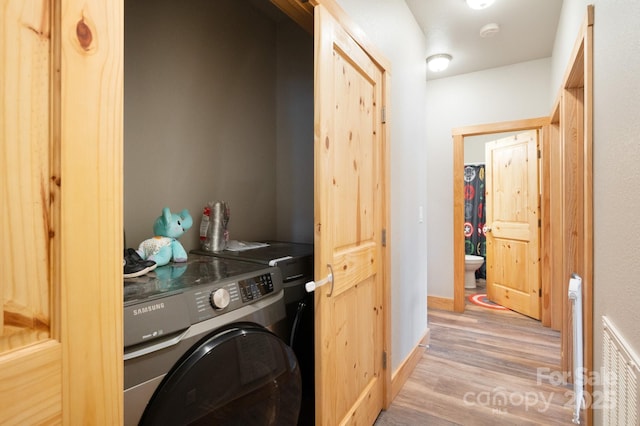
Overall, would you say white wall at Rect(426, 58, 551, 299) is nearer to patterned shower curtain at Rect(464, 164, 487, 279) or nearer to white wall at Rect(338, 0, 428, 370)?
white wall at Rect(338, 0, 428, 370)

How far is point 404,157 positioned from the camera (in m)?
2.26

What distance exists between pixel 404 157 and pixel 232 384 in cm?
185

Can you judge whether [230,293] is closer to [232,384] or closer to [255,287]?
[255,287]

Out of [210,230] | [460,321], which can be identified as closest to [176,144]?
[210,230]

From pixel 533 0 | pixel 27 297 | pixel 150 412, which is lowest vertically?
pixel 150 412

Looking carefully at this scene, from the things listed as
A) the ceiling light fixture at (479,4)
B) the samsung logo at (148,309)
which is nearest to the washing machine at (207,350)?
the samsung logo at (148,309)

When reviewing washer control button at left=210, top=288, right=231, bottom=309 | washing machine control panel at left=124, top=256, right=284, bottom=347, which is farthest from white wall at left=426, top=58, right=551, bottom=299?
washer control button at left=210, top=288, right=231, bottom=309

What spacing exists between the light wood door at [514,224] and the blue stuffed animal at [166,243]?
3.61 meters

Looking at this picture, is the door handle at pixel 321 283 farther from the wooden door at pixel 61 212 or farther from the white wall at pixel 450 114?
the white wall at pixel 450 114

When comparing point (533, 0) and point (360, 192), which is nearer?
point (360, 192)

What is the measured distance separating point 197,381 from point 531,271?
381 cm

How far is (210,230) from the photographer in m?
1.59

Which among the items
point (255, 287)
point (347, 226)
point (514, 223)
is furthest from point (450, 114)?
point (255, 287)

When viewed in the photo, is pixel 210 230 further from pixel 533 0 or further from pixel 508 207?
pixel 508 207
